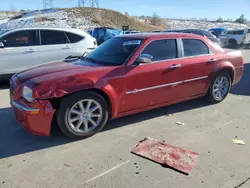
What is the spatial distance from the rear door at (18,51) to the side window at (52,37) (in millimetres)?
204

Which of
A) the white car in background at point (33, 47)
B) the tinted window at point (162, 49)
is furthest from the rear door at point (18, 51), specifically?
the tinted window at point (162, 49)

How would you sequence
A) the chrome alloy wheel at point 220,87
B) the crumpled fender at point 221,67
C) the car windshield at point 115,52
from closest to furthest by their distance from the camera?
the car windshield at point 115,52 < the crumpled fender at point 221,67 < the chrome alloy wheel at point 220,87

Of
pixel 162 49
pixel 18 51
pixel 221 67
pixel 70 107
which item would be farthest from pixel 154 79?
pixel 18 51

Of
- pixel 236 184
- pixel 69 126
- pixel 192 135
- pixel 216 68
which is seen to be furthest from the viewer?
pixel 216 68

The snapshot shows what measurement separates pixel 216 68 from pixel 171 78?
1.29 metres

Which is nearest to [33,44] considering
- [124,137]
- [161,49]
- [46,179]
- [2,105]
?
[2,105]

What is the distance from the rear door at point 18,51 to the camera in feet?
23.8

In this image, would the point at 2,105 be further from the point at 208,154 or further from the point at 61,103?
the point at 208,154

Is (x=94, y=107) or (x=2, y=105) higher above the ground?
(x=94, y=107)

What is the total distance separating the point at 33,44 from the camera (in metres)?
7.60

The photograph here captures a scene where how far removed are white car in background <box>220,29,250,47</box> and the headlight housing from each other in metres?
19.7

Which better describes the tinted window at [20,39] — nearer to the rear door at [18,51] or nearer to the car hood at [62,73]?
the rear door at [18,51]

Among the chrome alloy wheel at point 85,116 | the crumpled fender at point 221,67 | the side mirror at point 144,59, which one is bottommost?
the chrome alloy wheel at point 85,116

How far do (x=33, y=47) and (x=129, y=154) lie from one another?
533 cm
